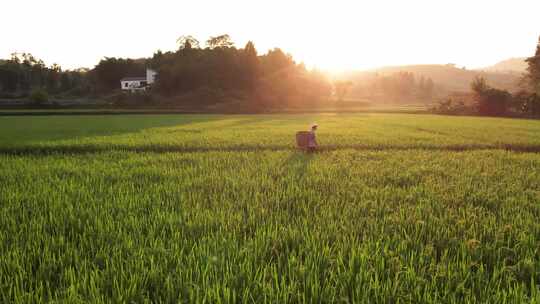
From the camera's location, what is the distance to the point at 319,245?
2209 mm

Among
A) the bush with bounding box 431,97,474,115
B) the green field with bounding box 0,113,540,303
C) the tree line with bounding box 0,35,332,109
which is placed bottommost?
the green field with bounding box 0,113,540,303

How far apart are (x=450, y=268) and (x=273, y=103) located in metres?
42.2

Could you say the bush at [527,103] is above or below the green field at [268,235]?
above

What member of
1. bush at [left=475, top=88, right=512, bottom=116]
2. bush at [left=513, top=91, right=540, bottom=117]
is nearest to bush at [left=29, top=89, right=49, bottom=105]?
bush at [left=475, top=88, right=512, bottom=116]

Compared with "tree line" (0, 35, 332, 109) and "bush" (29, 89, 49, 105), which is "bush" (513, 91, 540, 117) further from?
"bush" (29, 89, 49, 105)

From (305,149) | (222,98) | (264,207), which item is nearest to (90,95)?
(222,98)

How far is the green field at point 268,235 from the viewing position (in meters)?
1.69

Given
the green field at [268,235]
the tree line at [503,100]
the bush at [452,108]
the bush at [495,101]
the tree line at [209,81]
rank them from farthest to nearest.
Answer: the tree line at [209,81], the bush at [452,108], the bush at [495,101], the tree line at [503,100], the green field at [268,235]

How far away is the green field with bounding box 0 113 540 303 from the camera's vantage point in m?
1.69

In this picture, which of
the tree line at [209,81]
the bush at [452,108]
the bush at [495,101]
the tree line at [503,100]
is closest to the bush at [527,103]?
the tree line at [503,100]

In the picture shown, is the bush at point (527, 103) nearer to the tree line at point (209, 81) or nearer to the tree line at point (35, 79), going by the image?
the tree line at point (209, 81)

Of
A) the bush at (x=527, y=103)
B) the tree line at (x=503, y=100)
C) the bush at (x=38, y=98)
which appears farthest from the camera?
the bush at (x=38, y=98)

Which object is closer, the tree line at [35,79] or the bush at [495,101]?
the bush at [495,101]

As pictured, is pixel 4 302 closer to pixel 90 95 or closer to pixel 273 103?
pixel 273 103
